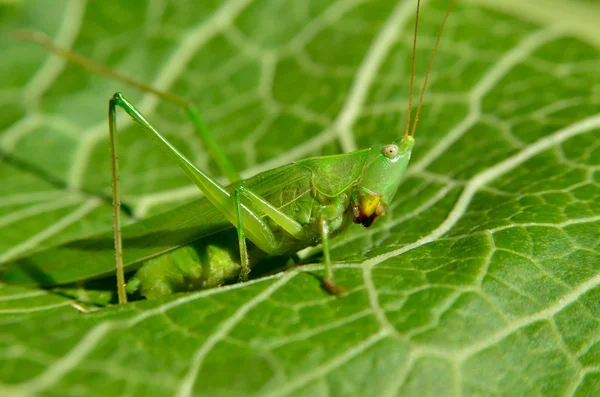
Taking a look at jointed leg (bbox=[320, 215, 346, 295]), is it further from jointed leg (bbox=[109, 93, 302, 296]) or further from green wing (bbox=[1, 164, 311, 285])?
green wing (bbox=[1, 164, 311, 285])

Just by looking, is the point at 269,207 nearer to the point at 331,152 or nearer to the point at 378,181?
the point at 378,181

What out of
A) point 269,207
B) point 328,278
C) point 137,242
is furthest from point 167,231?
point 328,278

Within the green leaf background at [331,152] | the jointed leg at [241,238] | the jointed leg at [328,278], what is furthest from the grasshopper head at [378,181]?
the jointed leg at [241,238]

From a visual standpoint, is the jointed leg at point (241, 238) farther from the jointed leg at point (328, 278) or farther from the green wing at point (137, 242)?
the jointed leg at point (328, 278)

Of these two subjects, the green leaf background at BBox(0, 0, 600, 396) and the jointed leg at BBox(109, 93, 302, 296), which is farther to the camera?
the jointed leg at BBox(109, 93, 302, 296)

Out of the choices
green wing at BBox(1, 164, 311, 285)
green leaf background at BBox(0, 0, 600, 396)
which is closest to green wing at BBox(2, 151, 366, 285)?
green wing at BBox(1, 164, 311, 285)

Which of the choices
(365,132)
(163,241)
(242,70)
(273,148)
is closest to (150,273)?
(163,241)
